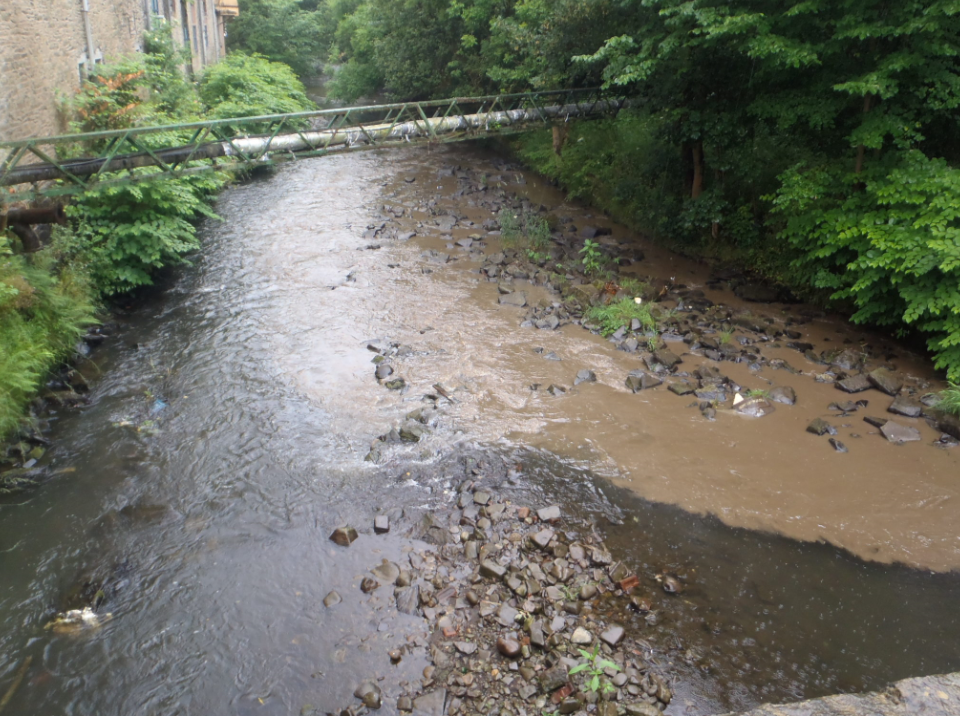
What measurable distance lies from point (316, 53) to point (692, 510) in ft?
122

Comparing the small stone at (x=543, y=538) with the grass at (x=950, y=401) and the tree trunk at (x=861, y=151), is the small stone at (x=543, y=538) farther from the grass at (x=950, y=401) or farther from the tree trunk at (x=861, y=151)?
the tree trunk at (x=861, y=151)

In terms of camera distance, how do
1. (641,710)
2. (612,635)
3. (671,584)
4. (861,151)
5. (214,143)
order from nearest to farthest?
(641,710)
(612,635)
(671,584)
(861,151)
(214,143)

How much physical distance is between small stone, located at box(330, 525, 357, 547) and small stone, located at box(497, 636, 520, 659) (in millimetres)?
2133

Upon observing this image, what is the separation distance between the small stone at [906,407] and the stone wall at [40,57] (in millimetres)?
15166

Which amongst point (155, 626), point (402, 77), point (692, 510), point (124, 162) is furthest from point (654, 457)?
point (402, 77)

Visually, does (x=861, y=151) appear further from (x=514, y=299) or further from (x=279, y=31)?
(x=279, y=31)

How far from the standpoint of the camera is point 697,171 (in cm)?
1426

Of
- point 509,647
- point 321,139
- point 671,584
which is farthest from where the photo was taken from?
point 321,139

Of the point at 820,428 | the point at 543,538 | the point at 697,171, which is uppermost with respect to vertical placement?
the point at 697,171

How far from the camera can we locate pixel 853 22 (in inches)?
371

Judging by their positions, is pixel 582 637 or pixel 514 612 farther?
pixel 514 612

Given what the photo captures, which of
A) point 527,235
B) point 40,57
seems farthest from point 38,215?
point 527,235

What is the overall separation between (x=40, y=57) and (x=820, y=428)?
51.2 feet

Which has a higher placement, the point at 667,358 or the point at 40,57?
the point at 40,57
